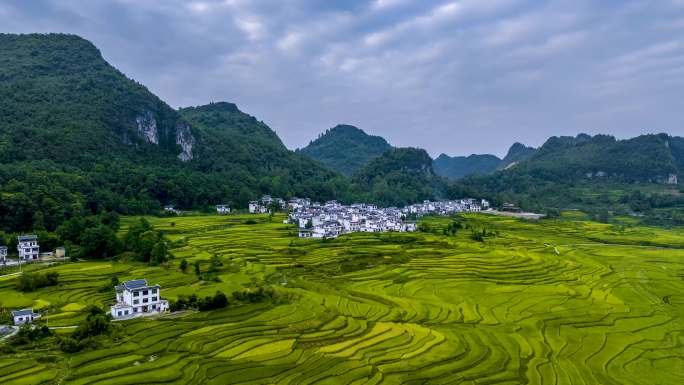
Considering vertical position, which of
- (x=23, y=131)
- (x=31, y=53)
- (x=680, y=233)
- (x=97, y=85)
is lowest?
(x=680, y=233)

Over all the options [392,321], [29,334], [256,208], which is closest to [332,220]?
[256,208]

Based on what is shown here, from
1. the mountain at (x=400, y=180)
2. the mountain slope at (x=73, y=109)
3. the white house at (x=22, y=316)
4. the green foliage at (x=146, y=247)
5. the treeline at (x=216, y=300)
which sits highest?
the mountain slope at (x=73, y=109)

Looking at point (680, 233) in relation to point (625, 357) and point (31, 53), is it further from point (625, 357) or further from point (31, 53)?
point (31, 53)

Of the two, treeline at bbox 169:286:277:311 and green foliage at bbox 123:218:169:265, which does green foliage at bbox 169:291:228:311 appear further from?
green foliage at bbox 123:218:169:265

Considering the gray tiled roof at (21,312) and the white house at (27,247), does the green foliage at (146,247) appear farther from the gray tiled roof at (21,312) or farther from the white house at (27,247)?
the gray tiled roof at (21,312)

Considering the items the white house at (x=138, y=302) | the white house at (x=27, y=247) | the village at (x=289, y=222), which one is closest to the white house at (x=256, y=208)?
the village at (x=289, y=222)

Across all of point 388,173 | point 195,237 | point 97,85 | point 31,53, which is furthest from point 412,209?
point 31,53
